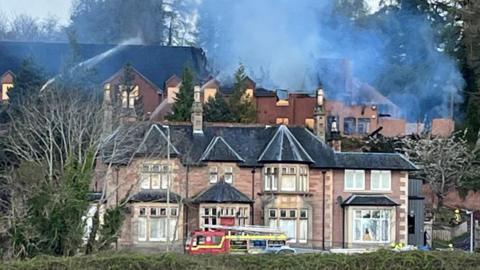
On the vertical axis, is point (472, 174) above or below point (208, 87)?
below

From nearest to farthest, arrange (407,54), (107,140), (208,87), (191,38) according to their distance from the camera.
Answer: (107,140), (208,87), (407,54), (191,38)

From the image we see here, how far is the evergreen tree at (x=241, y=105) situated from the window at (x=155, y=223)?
42.1ft

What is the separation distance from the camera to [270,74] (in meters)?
71.9

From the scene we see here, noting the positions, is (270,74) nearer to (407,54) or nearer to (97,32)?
(407,54)

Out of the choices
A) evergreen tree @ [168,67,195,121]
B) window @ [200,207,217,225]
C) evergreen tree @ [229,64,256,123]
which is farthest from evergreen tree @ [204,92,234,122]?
window @ [200,207,217,225]

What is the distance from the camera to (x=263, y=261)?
26297 mm

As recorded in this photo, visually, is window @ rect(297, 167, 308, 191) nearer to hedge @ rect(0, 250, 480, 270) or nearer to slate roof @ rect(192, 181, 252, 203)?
slate roof @ rect(192, 181, 252, 203)

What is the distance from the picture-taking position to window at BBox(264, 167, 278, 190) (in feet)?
160

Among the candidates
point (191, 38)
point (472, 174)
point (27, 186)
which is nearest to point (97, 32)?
point (191, 38)

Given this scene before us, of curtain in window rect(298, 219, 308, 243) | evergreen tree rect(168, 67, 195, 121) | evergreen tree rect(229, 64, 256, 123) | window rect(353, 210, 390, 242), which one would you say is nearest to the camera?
curtain in window rect(298, 219, 308, 243)

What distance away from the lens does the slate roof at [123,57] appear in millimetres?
77562

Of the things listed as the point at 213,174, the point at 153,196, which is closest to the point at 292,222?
the point at 213,174

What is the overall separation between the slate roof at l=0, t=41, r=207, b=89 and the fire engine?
31.6 metres

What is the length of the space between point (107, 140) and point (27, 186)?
7430mm
